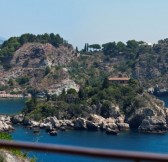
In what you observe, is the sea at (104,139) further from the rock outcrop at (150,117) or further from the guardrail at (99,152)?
the guardrail at (99,152)

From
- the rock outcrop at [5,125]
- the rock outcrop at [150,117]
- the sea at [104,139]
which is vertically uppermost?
the rock outcrop at [150,117]

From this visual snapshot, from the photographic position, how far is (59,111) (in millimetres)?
43688

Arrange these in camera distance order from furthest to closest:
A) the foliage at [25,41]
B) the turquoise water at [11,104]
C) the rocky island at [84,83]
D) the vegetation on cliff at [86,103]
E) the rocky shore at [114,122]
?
the foliage at [25,41] → the turquoise water at [11,104] → the vegetation on cliff at [86,103] → the rocky island at [84,83] → the rocky shore at [114,122]

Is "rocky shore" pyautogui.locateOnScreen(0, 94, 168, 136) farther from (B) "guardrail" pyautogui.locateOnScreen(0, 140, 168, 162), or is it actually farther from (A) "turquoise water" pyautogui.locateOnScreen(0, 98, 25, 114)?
(B) "guardrail" pyautogui.locateOnScreen(0, 140, 168, 162)

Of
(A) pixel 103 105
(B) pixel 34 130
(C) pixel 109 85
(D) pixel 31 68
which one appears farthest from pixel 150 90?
(B) pixel 34 130

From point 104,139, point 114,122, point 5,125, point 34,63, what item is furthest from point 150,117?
point 34,63

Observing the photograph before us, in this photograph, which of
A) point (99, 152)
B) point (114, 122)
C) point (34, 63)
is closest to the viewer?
point (99, 152)

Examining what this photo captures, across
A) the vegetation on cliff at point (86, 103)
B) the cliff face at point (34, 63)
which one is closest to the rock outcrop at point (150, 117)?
the vegetation on cliff at point (86, 103)

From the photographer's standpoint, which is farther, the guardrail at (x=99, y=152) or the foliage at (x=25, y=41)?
the foliage at (x=25, y=41)

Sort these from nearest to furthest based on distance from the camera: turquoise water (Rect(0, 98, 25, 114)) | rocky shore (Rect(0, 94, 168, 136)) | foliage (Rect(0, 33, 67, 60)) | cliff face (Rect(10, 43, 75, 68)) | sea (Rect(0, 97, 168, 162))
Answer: sea (Rect(0, 97, 168, 162)), rocky shore (Rect(0, 94, 168, 136)), turquoise water (Rect(0, 98, 25, 114)), cliff face (Rect(10, 43, 75, 68)), foliage (Rect(0, 33, 67, 60))

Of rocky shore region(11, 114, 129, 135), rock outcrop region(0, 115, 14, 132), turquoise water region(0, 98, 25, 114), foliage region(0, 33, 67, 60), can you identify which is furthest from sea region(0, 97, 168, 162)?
foliage region(0, 33, 67, 60)

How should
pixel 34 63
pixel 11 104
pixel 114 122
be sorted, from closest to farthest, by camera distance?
1. pixel 114 122
2. pixel 11 104
3. pixel 34 63

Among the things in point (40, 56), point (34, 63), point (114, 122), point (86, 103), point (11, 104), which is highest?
point (40, 56)

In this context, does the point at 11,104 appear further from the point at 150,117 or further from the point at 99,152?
the point at 99,152
